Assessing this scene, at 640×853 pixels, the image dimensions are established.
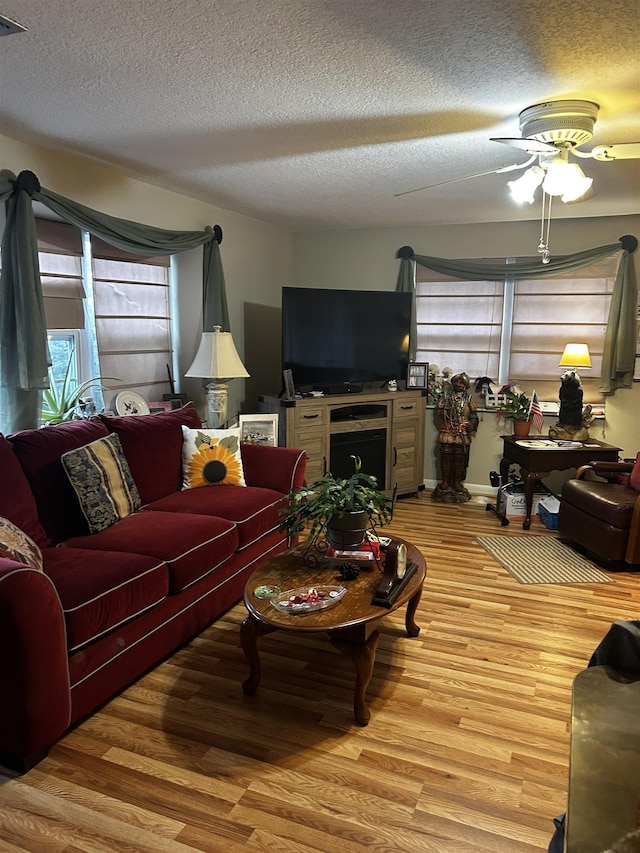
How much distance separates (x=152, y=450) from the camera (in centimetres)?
331

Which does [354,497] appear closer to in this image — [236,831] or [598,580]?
[236,831]

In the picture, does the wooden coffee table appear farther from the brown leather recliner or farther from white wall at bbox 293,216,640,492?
white wall at bbox 293,216,640,492

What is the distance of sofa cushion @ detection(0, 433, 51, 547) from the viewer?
2.51 m

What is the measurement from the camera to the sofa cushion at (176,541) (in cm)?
258

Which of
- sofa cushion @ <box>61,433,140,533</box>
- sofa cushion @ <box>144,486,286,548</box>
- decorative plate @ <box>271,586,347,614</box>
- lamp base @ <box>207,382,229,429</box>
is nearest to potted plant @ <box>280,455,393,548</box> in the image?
decorative plate @ <box>271,586,347,614</box>

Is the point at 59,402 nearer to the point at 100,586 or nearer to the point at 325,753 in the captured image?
the point at 100,586

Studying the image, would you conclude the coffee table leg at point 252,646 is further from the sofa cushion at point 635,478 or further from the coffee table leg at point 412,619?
the sofa cushion at point 635,478

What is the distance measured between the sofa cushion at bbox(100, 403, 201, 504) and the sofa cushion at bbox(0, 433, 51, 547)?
65 cm

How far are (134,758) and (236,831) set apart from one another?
0.49m

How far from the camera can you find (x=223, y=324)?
4.50 metres

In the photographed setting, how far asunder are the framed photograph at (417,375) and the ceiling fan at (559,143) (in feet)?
7.71

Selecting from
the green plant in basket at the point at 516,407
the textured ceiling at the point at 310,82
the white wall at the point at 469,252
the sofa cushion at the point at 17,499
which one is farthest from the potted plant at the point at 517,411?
the sofa cushion at the point at 17,499

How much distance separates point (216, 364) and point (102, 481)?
132cm

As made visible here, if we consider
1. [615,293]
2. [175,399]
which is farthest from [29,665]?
[615,293]
